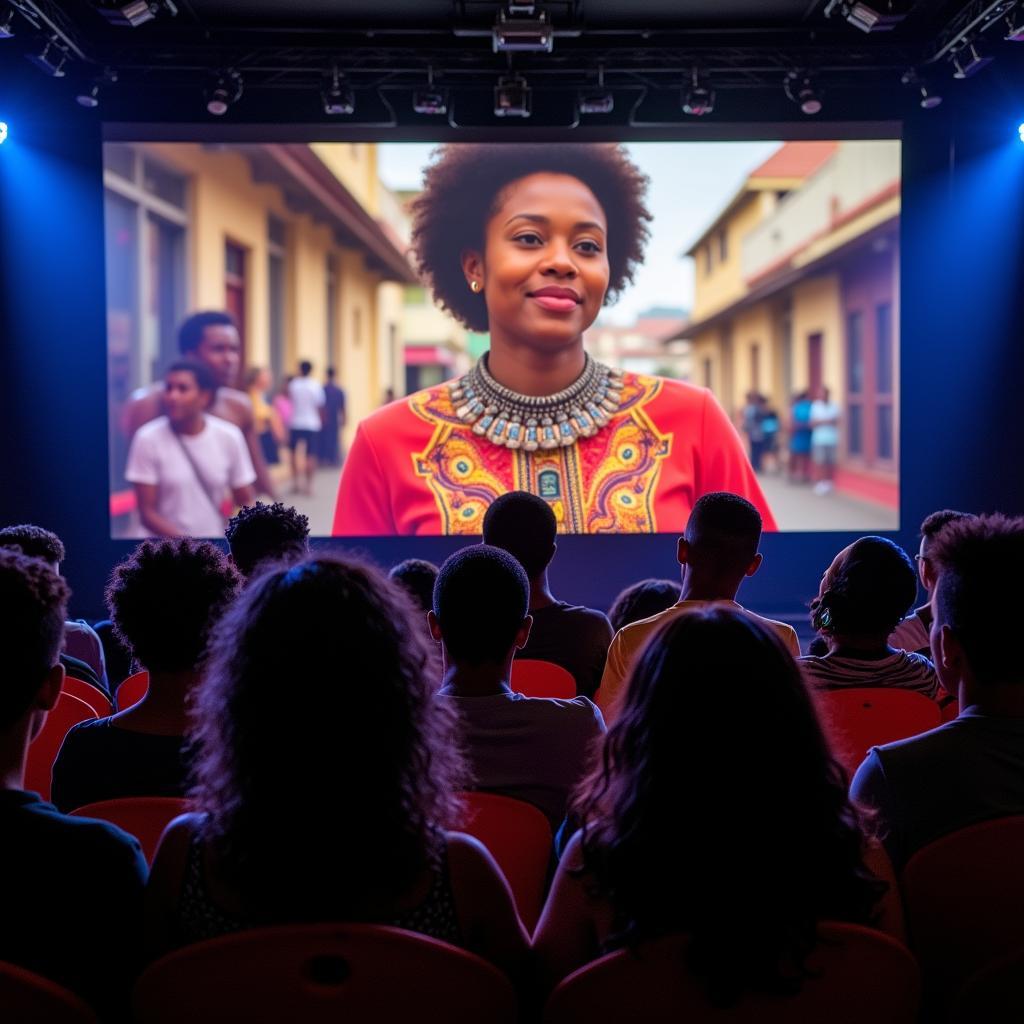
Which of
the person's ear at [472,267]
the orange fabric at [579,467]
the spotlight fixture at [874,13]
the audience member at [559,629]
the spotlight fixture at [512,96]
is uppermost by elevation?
the spotlight fixture at [874,13]

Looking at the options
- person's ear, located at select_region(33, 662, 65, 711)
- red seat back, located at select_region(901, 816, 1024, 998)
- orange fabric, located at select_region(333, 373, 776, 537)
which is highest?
orange fabric, located at select_region(333, 373, 776, 537)

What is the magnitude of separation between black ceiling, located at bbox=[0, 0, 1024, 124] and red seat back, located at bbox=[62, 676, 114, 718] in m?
3.37

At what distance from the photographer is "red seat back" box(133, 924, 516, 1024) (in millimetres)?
1026

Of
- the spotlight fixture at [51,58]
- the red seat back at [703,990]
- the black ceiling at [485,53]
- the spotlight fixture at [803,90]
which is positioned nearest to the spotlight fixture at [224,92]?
the black ceiling at [485,53]

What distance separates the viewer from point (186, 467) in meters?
5.78

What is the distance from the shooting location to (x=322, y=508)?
18.7 ft

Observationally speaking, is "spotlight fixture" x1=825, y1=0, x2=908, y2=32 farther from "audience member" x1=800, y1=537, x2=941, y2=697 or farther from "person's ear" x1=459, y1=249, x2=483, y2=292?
"audience member" x1=800, y1=537, x2=941, y2=697

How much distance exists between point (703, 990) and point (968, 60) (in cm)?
489

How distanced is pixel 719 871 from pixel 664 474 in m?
4.22

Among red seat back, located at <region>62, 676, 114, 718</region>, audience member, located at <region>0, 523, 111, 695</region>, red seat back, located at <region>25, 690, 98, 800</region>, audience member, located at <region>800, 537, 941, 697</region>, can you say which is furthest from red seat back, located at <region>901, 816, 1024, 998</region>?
audience member, located at <region>0, 523, 111, 695</region>

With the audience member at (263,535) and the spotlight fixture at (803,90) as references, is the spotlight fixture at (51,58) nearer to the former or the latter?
the audience member at (263,535)

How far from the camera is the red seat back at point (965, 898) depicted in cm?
132

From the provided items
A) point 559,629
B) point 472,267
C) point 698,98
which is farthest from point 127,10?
point 559,629

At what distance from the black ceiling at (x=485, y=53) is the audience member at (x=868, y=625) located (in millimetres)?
3279
